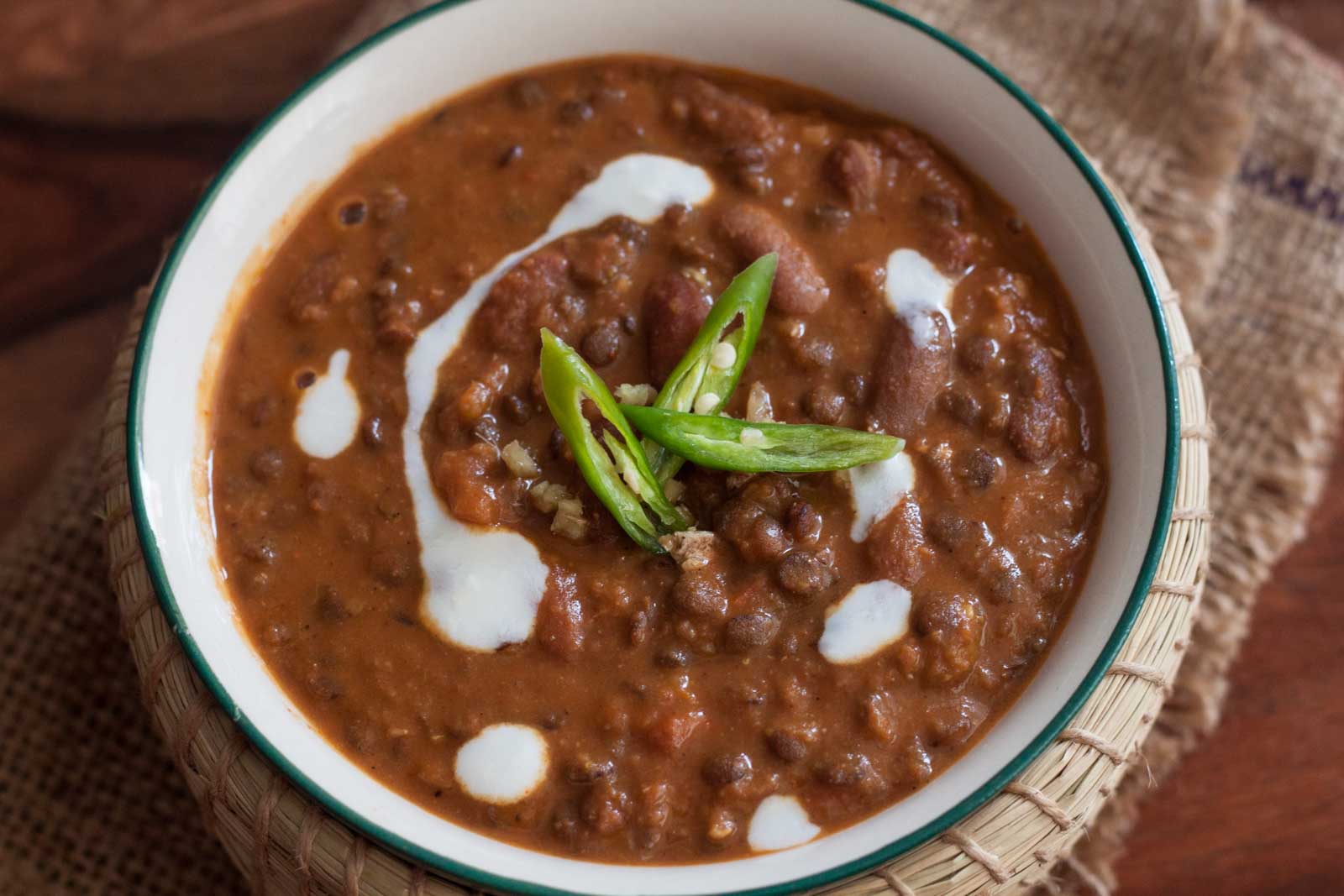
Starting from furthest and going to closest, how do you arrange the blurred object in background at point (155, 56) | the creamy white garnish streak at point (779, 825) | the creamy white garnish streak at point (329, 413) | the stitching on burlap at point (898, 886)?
the blurred object in background at point (155, 56) → the creamy white garnish streak at point (329, 413) → the creamy white garnish streak at point (779, 825) → the stitching on burlap at point (898, 886)

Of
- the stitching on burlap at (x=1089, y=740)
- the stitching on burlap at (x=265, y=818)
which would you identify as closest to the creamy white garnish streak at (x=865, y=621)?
the stitching on burlap at (x=1089, y=740)

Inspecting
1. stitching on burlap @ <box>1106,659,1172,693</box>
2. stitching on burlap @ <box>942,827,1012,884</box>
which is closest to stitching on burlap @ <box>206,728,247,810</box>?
stitching on burlap @ <box>942,827,1012,884</box>

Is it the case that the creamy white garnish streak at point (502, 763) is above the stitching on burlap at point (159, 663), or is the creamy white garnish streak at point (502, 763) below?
above

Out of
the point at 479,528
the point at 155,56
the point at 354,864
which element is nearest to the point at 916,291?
the point at 479,528

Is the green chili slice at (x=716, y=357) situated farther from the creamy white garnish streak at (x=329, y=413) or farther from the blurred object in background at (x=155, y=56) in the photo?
the blurred object in background at (x=155, y=56)

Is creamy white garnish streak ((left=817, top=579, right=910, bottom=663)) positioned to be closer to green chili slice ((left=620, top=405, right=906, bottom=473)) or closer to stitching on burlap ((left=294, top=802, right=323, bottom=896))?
green chili slice ((left=620, top=405, right=906, bottom=473))

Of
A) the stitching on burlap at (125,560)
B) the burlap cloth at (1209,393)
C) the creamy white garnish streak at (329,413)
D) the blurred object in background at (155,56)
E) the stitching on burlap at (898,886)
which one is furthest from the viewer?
the blurred object in background at (155,56)

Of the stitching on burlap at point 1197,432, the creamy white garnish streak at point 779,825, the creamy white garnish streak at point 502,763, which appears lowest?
the creamy white garnish streak at point 502,763
